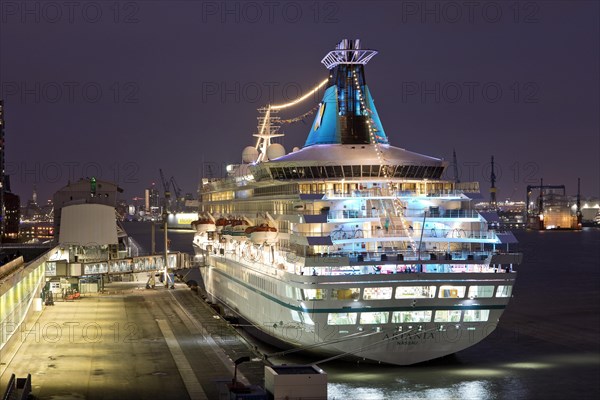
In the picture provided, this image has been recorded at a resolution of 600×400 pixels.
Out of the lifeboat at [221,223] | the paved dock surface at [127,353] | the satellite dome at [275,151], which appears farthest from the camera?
the satellite dome at [275,151]

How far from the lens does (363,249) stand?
132 ft

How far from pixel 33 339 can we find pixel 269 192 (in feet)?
45.5

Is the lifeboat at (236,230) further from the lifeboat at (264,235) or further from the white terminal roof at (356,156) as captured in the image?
the white terminal roof at (356,156)

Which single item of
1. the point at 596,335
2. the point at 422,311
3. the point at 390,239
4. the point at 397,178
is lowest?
the point at 596,335

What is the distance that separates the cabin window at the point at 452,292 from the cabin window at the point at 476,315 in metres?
0.88

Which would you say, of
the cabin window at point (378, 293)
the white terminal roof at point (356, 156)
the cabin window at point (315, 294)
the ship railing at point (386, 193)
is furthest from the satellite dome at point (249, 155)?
the cabin window at point (378, 293)

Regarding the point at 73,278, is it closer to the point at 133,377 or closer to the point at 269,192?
the point at 269,192

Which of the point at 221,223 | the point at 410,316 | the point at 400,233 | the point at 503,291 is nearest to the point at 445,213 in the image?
the point at 400,233

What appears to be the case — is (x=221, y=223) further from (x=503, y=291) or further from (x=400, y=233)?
(x=503, y=291)

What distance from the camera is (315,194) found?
4091 centimetres

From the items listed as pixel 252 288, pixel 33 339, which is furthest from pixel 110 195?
pixel 33 339

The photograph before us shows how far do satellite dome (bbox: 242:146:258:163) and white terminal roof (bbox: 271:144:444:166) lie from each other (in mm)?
21058

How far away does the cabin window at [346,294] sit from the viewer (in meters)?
36.8

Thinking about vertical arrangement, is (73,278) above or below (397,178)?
below
